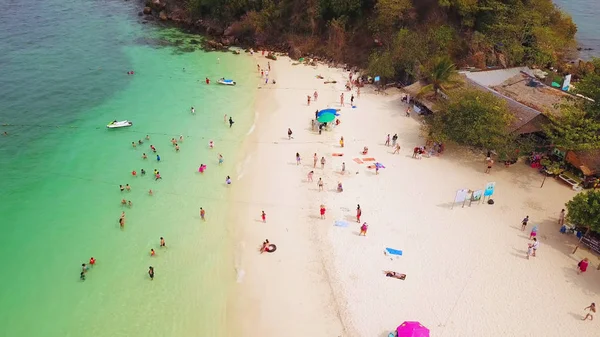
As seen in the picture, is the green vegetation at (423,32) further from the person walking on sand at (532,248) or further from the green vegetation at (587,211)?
the person walking on sand at (532,248)

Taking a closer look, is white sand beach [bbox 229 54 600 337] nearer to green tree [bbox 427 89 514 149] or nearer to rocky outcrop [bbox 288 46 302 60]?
green tree [bbox 427 89 514 149]

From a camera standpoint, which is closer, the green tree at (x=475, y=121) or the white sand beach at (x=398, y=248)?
the white sand beach at (x=398, y=248)

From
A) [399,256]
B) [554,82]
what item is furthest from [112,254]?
[554,82]

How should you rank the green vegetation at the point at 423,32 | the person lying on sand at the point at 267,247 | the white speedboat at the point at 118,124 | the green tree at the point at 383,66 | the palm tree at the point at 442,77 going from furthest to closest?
the green tree at the point at 383,66 < the green vegetation at the point at 423,32 < the white speedboat at the point at 118,124 < the palm tree at the point at 442,77 < the person lying on sand at the point at 267,247

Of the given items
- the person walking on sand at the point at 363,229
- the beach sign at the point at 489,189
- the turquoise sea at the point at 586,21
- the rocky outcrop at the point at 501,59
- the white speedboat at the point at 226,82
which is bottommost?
the person walking on sand at the point at 363,229

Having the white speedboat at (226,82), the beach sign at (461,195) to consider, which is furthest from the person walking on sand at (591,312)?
the white speedboat at (226,82)

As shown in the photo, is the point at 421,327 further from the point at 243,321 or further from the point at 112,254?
the point at 112,254

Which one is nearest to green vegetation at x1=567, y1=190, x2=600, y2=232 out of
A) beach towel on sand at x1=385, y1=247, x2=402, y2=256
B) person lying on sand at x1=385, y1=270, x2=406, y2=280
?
beach towel on sand at x1=385, y1=247, x2=402, y2=256
